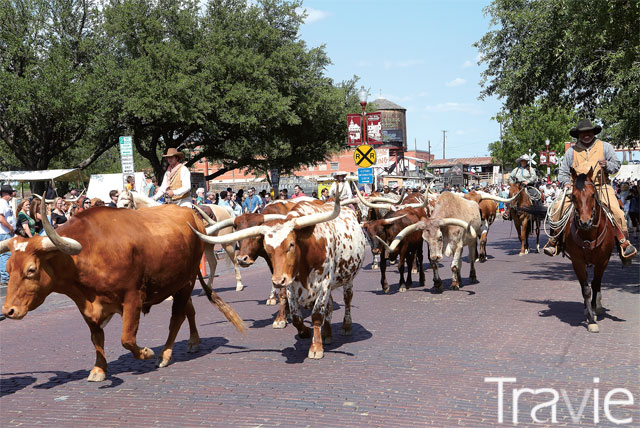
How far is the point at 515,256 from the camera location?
1842cm

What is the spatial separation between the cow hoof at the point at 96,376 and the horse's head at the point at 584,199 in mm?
5989

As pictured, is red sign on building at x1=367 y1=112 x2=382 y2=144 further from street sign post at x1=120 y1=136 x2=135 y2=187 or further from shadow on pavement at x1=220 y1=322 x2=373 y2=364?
shadow on pavement at x1=220 y1=322 x2=373 y2=364

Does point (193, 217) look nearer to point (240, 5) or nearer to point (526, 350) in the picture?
point (526, 350)

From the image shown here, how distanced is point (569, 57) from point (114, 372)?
13.9 m

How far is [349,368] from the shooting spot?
6.86 m

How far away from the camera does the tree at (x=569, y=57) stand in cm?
1327

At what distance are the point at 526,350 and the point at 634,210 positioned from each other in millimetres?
19020

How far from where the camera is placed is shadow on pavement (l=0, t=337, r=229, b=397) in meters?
6.62

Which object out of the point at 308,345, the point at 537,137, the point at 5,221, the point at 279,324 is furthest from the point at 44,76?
the point at 537,137

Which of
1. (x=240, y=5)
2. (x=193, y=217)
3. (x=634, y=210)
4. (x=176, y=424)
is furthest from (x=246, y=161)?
(x=176, y=424)

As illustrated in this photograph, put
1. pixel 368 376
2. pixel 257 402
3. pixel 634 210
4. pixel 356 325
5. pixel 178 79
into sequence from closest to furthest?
pixel 257 402 → pixel 368 376 → pixel 356 325 → pixel 634 210 → pixel 178 79

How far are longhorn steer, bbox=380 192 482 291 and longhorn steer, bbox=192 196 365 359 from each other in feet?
9.20

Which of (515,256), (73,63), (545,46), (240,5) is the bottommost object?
(515,256)

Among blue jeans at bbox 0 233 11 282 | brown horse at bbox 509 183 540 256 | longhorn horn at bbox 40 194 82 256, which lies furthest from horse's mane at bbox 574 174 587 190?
blue jeans at bbox 0 233 11 282
